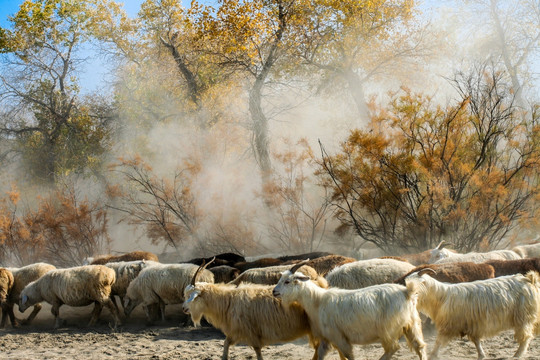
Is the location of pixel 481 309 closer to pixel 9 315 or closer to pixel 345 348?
pixel 345 348

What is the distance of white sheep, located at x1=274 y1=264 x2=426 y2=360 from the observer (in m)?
6.39

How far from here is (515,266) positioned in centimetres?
888

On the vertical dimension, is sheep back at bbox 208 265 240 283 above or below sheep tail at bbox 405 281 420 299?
below

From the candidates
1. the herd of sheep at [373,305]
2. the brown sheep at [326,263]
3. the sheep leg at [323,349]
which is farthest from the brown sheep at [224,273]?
the sheep leg at [323,349]

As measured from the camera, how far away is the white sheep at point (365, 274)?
9055 millimetres

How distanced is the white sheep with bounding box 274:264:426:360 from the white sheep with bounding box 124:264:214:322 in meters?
4.32

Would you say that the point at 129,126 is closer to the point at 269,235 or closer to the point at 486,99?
the point at 269,235

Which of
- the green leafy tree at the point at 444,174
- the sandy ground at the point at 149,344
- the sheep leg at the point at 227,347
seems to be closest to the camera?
the sheep leg at the point at 227,347

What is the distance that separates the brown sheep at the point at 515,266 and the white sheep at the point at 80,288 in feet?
24.2

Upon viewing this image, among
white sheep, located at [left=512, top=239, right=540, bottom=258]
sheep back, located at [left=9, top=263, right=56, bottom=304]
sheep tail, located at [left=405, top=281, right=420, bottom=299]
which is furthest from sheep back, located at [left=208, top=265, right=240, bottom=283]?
white sheep, located at [left=512, top=239, right=540, bottom=258]

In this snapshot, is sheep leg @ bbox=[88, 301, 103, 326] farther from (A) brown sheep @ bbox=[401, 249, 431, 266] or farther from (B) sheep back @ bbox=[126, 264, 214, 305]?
(A) brown sheep @ bbox=[401, 249, 431, 266]

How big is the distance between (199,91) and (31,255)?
9971 mm

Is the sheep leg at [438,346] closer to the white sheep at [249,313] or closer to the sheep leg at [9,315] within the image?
the white sheep at [249,313]

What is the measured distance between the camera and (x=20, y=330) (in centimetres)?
1205
